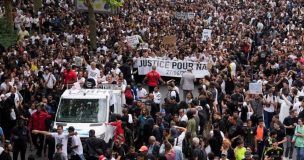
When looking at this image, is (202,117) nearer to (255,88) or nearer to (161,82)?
(255,88)

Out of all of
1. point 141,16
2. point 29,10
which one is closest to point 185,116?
point 29,10

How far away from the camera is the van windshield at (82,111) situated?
2061 centimetres

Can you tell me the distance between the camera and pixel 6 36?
29.7 meters

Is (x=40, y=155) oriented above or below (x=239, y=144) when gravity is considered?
below

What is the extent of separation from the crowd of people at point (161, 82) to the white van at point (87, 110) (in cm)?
44

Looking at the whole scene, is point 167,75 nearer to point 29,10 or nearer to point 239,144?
point 29,10

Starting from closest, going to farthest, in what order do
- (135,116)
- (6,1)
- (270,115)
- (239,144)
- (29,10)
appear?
(239,144) < (135,116) < (270,115) < (6,1) < (29,10)

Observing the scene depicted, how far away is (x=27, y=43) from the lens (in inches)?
1240

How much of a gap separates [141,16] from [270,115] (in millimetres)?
20069

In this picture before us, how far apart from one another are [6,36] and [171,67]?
6.40m

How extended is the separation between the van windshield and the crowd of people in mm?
471

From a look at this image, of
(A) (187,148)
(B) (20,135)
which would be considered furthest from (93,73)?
(A) (187,148)

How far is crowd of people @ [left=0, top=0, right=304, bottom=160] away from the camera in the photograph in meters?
18.5

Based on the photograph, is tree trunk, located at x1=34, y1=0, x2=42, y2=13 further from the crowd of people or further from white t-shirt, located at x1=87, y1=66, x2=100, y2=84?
white t-shirt, located at x1=87, y1=66, x2=100, y2=84
